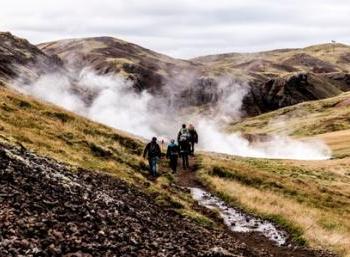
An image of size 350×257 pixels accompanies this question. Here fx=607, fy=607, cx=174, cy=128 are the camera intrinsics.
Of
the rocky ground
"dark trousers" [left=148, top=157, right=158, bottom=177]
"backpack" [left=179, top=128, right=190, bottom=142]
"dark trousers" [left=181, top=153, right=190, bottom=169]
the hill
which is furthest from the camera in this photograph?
"dark trousers" [left=181, top=153, right=190, bottom=169]

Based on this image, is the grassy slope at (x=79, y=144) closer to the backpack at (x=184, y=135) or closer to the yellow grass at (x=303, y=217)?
the backpack at (x=184, y=135)

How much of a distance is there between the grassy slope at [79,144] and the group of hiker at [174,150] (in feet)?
3.58

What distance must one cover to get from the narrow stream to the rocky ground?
2.19 metres

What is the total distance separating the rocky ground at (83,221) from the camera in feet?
58.9

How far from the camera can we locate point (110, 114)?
493ft

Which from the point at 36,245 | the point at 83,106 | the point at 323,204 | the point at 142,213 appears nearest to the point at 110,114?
the point at 83,106

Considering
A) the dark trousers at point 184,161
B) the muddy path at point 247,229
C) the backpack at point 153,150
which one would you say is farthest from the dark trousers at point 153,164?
the dark trousers at point 184,161

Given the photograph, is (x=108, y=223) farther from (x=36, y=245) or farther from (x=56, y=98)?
(x=56, y=98)

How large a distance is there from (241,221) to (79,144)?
16.8 meters

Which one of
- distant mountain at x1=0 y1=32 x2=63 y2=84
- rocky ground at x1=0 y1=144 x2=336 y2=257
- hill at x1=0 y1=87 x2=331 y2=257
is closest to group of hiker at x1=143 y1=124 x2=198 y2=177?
hill at x1=0 y1=87 x2=331 y2=257

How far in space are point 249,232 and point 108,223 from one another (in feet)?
40.4

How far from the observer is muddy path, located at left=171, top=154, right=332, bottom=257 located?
29.4 metres

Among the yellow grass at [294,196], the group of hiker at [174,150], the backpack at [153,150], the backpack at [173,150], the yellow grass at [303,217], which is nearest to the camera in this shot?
the yellow grass at [303,217]

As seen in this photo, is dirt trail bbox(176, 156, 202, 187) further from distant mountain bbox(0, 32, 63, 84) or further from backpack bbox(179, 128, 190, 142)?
distant mountain bbox(0, 32, 63, 84)
